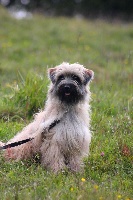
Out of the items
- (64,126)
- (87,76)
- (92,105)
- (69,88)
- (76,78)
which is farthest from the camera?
(92,105)

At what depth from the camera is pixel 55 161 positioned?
6.91 meters

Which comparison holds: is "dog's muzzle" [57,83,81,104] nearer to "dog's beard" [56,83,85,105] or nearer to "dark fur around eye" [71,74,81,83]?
"dog's beard" [56,83,85,105]

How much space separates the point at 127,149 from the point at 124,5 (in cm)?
2434

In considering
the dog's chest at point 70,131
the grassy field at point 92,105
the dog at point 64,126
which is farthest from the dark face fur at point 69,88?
the grassy field at point 92,105

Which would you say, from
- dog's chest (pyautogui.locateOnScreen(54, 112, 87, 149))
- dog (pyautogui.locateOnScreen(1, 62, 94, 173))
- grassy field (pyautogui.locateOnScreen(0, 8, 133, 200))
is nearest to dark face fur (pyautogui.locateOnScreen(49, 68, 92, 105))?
Answer: dog (pyautogui.locateOnScreen(1, 62, 94, 173))

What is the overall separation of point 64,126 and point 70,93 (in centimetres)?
47

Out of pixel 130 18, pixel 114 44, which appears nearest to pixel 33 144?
pixel 114 44

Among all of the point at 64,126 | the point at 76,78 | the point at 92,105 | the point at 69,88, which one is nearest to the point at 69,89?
the point at 69,88

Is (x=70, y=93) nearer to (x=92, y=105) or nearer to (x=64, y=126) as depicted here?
(x=64, y=126)

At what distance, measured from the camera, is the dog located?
6.92m

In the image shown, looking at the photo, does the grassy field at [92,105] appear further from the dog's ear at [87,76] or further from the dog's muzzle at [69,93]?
the dog's ear at [87,76]

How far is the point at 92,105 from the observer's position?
995cm

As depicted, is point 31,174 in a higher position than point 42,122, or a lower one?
lower

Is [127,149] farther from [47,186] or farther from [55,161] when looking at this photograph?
[47,186]
